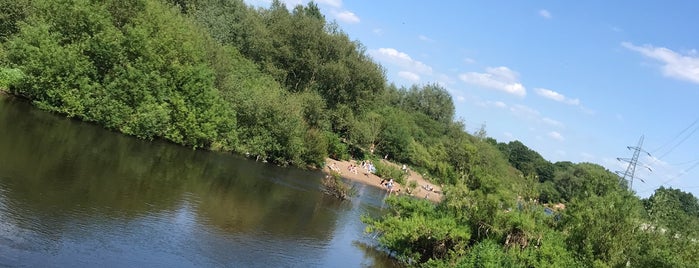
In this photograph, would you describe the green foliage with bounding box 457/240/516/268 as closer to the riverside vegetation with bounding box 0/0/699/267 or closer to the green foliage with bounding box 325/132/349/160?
the riverside vegetation with bounding box 0/0/699/267

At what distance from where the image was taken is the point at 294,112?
66.8 m

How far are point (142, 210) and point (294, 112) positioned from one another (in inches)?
1598

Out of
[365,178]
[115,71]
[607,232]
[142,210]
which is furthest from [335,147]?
[607,232]

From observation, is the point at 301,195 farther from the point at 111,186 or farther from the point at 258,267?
the point at 258,267

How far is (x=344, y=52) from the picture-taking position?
282 ft

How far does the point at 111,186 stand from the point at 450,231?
18.6 metres

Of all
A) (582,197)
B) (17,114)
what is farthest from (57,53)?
(582,197)

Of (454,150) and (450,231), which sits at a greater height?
(454,150)

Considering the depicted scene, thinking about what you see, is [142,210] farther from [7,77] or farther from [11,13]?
[11,13]

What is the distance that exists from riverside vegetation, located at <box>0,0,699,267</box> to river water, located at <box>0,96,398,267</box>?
3.82 meters

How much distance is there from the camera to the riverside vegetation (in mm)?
27703

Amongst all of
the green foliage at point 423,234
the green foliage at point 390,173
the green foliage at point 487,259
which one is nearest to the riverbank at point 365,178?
the green foliage at point 390,173

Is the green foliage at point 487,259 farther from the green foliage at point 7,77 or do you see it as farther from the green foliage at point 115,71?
the green foliage at point 7,77

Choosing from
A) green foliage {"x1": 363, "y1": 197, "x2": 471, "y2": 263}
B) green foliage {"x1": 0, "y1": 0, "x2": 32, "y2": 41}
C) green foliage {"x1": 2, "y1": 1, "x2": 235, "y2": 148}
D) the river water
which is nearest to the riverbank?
green foliage {"x1": 2, "y1": 1, "x2": 235, "y2": 148}
